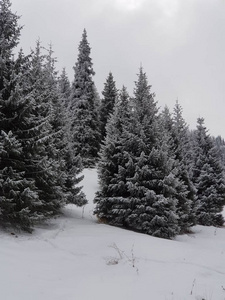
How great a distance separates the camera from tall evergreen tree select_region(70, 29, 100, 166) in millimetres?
29953

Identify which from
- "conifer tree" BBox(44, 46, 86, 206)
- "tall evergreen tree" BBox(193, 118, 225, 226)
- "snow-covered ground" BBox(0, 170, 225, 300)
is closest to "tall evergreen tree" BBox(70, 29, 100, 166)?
"tall evergreen tree" BBox(193, 118, 225, 226)

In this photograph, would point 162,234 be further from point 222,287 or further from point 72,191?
point 222,287

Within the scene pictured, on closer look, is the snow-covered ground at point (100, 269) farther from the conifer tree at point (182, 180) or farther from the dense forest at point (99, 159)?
the conifer tree at point (182, 180)

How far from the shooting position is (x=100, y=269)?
6688 millimetres

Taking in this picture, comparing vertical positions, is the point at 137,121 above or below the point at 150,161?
above

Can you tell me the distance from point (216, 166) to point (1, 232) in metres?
22.5

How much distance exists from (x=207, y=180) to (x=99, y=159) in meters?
14.1

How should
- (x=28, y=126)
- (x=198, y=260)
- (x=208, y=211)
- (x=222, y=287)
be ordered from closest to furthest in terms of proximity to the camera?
(x=222, y=287) → (x=198, y=260) → (x=28, y=126) → (x=208, y=211)

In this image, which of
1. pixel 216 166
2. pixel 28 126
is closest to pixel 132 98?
pixel 28 126

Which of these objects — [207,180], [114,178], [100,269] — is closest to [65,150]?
[114,178]

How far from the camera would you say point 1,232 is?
26.6 feet

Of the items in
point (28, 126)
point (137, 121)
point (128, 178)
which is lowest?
point (128, 178)

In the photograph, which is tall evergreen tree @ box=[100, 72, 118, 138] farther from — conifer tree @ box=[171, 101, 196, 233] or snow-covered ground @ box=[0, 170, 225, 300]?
snow-covered ground @ box=[0, 170, 225, 300]

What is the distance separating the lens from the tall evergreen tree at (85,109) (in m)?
30.0
